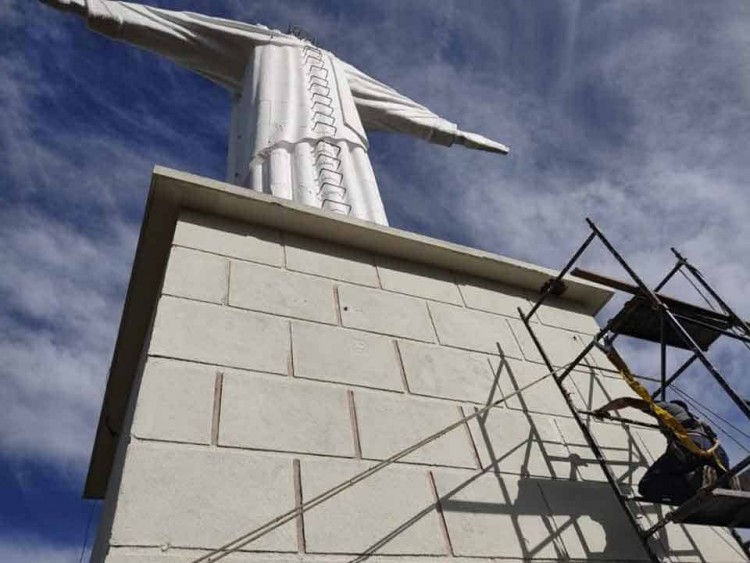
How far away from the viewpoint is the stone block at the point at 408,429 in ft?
10.4

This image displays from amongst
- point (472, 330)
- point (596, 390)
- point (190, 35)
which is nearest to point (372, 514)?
point (472, 330)

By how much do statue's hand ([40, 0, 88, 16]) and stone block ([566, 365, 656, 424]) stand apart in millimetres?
7464

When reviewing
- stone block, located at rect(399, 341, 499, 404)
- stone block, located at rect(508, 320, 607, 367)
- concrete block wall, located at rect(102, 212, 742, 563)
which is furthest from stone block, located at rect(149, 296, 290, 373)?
stone block, located at rect(508, 320, 607, 367)

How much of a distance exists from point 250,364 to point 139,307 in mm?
1728

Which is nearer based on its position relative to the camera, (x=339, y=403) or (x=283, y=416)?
(x=283, y=416)

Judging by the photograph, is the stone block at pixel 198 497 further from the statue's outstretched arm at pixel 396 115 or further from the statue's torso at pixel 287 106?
the statue's outstretched arm at pixel 396 115

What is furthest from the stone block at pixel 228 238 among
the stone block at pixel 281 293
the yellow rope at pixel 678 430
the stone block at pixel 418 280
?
the yellow rope at pixel 678 430

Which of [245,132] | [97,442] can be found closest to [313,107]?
[245,132]

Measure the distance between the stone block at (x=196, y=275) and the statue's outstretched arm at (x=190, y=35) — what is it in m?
5.71

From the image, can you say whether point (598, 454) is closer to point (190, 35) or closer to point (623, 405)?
point (623, 405)

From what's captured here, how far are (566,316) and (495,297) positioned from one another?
76cm

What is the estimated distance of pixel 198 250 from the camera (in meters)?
3.81

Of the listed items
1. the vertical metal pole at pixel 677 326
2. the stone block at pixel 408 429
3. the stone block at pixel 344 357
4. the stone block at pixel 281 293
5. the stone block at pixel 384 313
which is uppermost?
the vertical metal pole at pixel 677 326

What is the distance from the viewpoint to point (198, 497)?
251 cm
